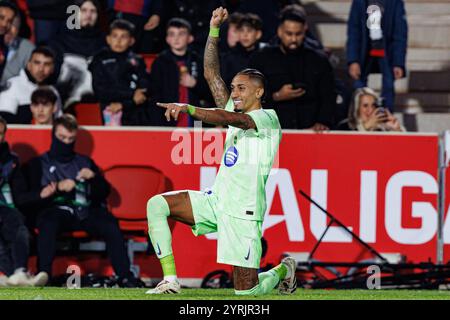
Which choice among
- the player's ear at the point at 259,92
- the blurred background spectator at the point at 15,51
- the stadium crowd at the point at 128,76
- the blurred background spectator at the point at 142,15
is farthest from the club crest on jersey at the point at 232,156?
the blurred background spectator at the point at 142,15

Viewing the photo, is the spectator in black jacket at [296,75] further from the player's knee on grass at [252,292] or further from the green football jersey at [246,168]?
the player's knee on grass at [252,292]

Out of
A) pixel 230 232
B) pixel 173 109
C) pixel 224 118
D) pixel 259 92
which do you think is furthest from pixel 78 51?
pixel 173 109

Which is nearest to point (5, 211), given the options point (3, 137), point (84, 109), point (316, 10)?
point (3, 137)

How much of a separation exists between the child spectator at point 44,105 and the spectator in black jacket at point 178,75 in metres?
1.13

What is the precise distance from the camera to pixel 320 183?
15.0m

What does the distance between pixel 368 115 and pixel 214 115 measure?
5.18m

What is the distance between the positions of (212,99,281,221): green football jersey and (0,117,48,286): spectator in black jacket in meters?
2.99

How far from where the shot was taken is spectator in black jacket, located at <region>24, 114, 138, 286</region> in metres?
14.3

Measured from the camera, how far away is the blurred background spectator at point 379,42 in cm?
1620

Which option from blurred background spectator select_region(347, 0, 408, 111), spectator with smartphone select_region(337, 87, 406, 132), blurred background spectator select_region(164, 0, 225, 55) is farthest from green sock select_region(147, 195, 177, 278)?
blurred background spectator select_region(164, 0, 225, 55)

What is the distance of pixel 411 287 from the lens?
45.8 feet

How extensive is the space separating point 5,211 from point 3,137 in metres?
0.74
